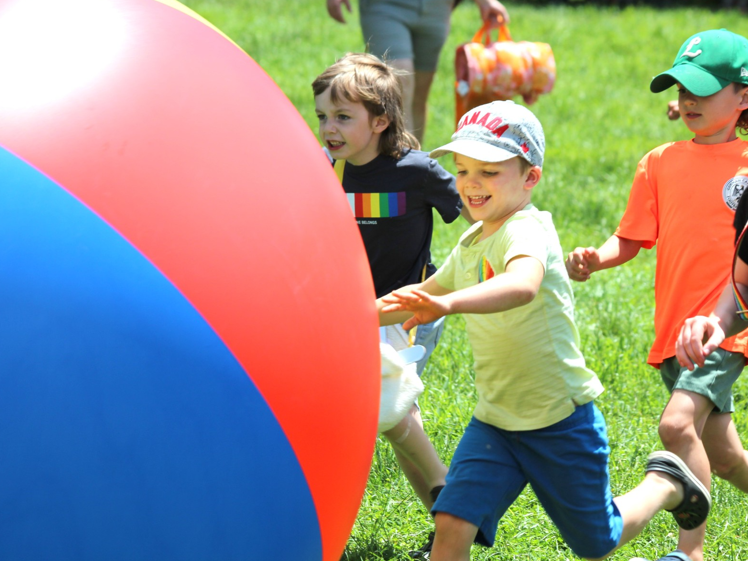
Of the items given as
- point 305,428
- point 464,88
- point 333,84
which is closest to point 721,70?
point 333,84

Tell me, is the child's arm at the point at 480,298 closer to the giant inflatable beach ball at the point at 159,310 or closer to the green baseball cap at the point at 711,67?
the giant inflatable beach ball at the point at 159,310

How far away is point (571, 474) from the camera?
294cm

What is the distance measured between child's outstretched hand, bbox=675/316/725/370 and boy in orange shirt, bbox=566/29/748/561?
1.82 feet

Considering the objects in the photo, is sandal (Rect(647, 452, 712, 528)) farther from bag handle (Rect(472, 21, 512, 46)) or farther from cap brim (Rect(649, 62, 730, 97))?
bag handle (Rect(472, 21, 512, 46))

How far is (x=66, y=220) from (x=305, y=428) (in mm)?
737

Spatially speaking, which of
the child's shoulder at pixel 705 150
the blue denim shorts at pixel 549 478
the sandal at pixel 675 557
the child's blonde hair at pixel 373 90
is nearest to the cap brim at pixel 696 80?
the child's shoulder at pixel 705 150

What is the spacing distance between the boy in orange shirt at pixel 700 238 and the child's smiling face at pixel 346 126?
907 millimetres

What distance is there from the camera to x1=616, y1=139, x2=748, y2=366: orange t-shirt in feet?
11.4

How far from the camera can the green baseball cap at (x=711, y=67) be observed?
3502mm

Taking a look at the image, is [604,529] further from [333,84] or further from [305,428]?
[333,84]

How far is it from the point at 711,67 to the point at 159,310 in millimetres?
2351

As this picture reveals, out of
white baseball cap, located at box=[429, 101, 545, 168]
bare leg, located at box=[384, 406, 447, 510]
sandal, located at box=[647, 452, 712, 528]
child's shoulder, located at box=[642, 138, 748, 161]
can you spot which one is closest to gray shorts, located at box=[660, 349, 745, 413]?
sandal, located at box=[647, 452, 712, 528]

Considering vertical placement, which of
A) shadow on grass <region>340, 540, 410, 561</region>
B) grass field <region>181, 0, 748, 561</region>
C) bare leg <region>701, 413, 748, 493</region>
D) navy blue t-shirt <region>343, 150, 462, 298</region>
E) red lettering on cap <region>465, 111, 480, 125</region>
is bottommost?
grass field <region>181, 0, 748, 561</region>

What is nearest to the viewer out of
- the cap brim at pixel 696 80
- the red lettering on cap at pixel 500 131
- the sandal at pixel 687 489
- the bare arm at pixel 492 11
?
the red lettering on cap at pixel 500 131
